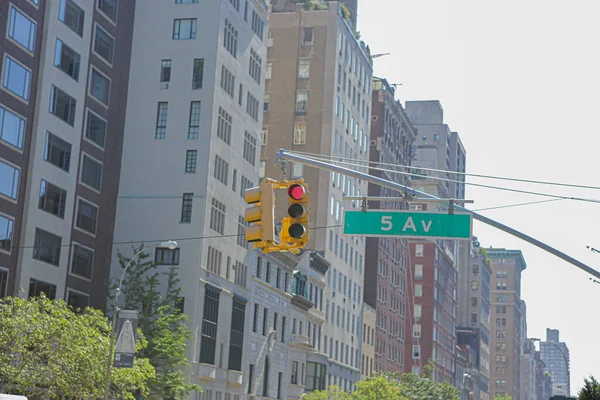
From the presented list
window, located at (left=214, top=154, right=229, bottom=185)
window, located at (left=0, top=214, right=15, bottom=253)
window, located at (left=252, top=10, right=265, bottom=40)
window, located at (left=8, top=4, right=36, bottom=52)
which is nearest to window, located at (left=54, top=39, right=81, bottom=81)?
window, located at (left=8, top=4, right=36, bottom=52)

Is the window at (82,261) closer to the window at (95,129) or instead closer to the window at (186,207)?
the window at (95,129)

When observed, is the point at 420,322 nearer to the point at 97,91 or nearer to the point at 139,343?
the point at 97,91

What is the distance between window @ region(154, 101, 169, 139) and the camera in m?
83.1

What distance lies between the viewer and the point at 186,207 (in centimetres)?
8050

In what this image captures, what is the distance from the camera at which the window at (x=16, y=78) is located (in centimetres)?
6450

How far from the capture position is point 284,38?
119875 mm

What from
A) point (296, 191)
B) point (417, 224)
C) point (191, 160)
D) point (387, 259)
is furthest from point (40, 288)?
point (387, 259)

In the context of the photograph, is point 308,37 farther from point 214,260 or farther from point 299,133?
point 214,260

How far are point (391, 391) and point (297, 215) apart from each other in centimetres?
8367

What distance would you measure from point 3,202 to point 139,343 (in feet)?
42.7

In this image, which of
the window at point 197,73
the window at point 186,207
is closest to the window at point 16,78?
the window at point 186,207

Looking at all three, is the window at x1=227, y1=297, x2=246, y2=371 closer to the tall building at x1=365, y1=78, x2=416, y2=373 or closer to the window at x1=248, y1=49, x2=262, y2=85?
the window at x1=248, y1=49, x2=262, y2=85

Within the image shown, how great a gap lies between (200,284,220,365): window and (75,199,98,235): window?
32.1 ft

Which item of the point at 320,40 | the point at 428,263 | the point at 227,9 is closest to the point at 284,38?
the point at 320,40
